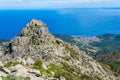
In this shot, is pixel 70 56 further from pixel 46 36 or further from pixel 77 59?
pixel 46 36

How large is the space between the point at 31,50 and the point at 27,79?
6750 cm

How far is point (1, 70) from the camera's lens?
135ft

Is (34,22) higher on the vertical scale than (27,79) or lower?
higher

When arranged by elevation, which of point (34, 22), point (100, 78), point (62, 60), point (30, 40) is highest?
point (34, 22)

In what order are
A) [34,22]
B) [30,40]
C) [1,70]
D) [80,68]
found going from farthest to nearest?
[34,22]
[30,40]
[80,68]
[1,70]

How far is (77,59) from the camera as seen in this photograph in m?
113

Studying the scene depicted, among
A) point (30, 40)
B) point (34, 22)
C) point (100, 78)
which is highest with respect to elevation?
point (34, 22)

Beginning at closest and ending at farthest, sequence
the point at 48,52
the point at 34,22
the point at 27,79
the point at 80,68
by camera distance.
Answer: the point at 27,79 → the point at 48,52 → the point at 80,68 → the point at 34,22

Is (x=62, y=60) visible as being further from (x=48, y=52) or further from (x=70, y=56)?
(x=70, y=56)

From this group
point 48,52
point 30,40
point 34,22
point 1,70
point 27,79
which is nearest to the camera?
point 27,79

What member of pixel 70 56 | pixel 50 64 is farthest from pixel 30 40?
pixel 50 64

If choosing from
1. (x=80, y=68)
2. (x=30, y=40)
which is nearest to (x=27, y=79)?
(x=80, y=68)

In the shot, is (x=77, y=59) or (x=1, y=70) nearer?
(x=1, y=70)

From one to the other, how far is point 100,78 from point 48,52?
2064 cm
